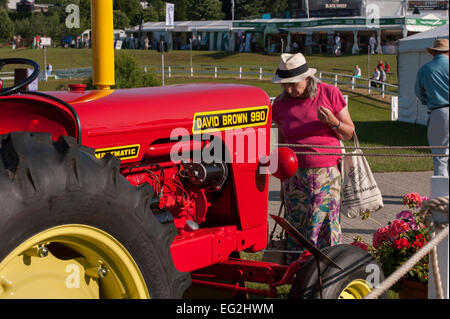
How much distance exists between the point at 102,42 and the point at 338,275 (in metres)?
2.32

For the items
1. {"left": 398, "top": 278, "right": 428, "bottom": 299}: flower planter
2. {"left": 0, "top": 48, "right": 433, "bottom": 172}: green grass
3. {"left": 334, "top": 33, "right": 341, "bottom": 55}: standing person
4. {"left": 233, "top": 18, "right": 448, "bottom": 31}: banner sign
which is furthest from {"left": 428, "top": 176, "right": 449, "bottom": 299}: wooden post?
{"left": 334, "top": 33, "right": 341, "bottom": 55}: standing person

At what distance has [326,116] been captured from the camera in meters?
4.42

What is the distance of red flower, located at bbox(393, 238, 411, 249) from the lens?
439 cm

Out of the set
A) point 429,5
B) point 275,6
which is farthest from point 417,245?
point 275,6

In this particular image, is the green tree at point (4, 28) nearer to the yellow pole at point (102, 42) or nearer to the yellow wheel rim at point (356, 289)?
the yellow pole at point (102, 42)

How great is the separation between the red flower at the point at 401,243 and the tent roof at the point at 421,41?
13602mm

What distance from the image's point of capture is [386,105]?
28953 mm

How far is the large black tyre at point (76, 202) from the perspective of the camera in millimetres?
2166

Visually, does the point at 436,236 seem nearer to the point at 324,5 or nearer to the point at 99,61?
the point at 99,61

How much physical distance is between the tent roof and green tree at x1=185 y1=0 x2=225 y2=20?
202ft

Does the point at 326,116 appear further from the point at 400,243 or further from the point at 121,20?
the point at 121,20

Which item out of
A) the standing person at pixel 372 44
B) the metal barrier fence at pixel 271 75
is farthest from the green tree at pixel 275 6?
the metal barrier fence at pixel 271 75

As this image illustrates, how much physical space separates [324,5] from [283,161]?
219ft

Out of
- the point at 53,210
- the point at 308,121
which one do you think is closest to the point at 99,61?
the point at 308,121
